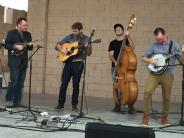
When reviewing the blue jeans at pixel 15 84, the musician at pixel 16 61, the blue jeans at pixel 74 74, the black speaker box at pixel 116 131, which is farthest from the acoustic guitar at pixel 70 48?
the black speaker box at pixel 116 131

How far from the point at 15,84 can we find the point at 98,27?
10.4 feet

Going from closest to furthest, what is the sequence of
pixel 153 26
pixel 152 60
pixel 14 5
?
1. pixel 152 60
2. pixel 153 26
3. pixel 14 5

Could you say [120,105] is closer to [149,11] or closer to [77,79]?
[77,79]

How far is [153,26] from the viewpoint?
10578 mm

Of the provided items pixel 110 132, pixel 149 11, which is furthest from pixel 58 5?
pixel 110 132

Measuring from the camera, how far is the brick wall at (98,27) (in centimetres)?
1048

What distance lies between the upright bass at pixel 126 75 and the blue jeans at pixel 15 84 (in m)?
1.78

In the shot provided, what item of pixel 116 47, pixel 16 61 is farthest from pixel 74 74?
pixel 16 61

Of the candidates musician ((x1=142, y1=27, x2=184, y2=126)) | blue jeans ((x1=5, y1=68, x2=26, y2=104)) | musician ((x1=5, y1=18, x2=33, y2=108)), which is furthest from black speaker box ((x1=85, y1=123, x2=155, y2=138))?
blue jeans ((x1=5, y1=68, x2=26, y2=104))

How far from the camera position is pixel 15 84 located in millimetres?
8633

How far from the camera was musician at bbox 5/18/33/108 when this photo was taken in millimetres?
8523

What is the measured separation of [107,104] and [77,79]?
5.77 ft

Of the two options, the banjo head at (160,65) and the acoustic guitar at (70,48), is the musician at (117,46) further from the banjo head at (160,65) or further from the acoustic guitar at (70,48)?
the banjo head at (160,65)

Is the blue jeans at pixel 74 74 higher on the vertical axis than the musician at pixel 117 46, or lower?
lower
